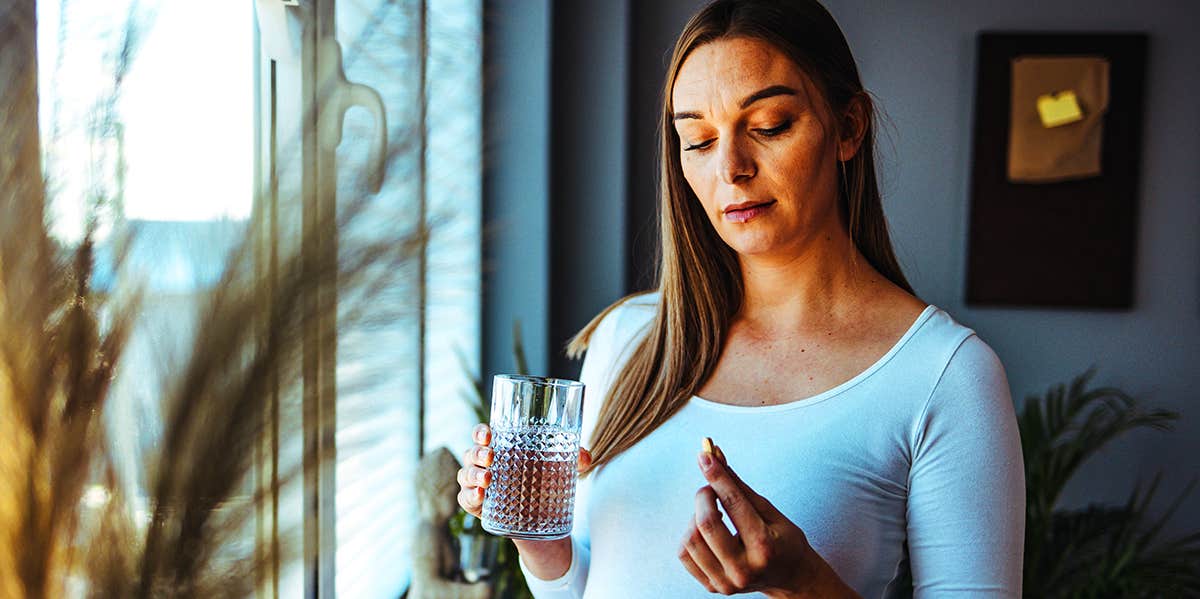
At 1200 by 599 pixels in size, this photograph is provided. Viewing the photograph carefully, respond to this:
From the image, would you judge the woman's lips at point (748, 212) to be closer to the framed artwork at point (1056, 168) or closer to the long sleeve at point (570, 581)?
the long sleeve at point (570, 581)

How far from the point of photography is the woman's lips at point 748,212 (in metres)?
1.07

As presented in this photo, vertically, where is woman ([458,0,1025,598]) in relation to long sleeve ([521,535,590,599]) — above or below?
above

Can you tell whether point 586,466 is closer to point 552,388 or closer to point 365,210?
point 552,388

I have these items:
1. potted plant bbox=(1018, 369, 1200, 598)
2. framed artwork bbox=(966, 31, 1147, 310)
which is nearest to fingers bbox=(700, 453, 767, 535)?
potted plant bbox=(1018, 369, 1200, 598)

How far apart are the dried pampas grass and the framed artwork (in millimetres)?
3254

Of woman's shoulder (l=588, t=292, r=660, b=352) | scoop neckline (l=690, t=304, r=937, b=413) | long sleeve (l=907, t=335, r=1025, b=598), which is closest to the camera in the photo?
long sleeve (l=907, t=335, r=1025, b=598)

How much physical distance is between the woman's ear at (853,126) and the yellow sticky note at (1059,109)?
7.73ft

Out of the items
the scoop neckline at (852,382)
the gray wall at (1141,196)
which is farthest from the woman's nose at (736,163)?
the gray wall at (1141,196)

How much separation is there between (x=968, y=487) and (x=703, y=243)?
0.42 metres

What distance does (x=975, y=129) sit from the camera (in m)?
3.23

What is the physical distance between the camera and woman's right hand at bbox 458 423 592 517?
3.29 ft

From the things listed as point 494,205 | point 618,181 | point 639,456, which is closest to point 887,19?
point 618,181

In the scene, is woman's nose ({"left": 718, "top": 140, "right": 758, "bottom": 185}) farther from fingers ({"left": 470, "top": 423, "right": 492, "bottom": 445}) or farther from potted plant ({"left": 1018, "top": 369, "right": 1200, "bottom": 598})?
potted plant ({"left": 1018, "top": 369, "right": 1200, "bottom": 598})

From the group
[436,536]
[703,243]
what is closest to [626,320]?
[703,243]
